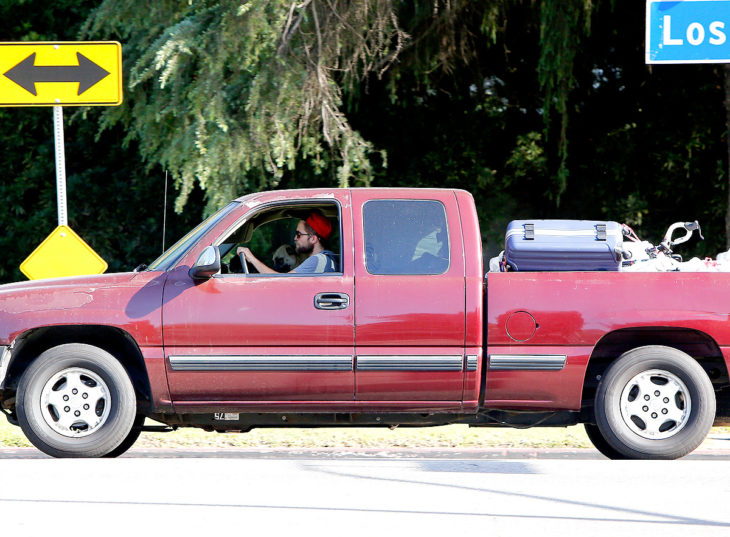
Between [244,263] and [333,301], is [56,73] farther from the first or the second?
[333,301]

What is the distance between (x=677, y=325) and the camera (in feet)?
22.1

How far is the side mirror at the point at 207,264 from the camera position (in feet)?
21.8

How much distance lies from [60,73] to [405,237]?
3.91 metres

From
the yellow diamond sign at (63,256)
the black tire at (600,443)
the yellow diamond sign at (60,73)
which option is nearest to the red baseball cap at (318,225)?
the black tire at (600,443)

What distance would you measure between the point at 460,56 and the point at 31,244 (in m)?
6.44

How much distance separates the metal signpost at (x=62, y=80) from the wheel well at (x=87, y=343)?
2.06 m

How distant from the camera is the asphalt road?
5027mm

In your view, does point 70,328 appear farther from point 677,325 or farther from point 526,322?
point 677,325

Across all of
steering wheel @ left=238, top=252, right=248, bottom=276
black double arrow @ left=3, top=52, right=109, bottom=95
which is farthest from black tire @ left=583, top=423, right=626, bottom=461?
black double arrow @ left=3, top=52, right=109, bottom=95

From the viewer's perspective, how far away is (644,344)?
7.02 m

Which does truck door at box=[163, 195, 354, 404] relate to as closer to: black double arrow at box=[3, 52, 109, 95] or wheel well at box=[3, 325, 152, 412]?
wheel well at box=[3, 325, 152, 412]

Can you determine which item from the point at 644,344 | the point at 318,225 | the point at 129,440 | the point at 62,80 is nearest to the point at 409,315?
the point at 318,225

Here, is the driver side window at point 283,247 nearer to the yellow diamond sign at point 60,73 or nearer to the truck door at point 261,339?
the truck door at point 261,339

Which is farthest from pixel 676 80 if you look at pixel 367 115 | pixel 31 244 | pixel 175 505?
pixel 175 505
